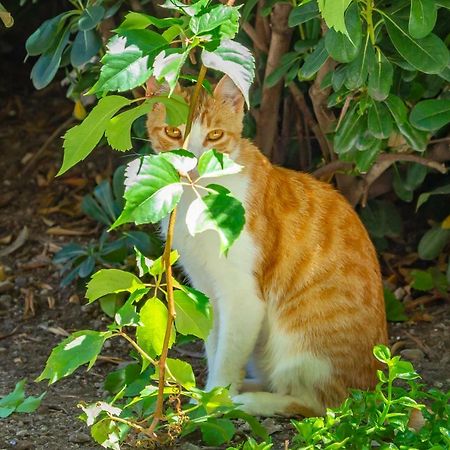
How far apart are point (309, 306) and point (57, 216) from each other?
206cm

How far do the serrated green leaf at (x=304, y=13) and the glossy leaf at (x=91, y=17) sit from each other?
0.73 metres

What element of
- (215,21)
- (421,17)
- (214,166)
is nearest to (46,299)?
(421,17)

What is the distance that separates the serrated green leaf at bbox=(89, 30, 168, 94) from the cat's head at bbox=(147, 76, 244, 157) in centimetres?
113

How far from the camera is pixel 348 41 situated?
3.09 meters

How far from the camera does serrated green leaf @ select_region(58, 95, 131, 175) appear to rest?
89.2 inches

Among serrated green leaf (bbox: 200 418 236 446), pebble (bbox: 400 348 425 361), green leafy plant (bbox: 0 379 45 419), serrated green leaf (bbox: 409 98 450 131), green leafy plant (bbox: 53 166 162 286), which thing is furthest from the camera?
green leafy plant (bbox: 53 166 162 286)

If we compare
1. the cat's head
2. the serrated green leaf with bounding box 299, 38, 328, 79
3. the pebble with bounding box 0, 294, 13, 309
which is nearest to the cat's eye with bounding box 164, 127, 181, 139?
the cat's head

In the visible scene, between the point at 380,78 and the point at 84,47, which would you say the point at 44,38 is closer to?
the point at 84,47

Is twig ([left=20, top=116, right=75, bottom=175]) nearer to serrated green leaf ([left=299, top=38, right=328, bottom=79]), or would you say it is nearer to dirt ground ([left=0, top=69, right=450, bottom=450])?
dirt ground ([left=0, top=69, right=450, bottom=450])

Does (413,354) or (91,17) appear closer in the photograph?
(91,17)

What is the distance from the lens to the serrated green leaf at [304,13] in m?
3.34

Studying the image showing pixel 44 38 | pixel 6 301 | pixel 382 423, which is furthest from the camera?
pixel 6 301

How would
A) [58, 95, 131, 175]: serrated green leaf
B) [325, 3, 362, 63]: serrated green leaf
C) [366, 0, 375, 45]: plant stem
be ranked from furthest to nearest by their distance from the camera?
[366, 0, 375, 45]: plant stem
[325, 3, 362, 63]: serrated green leaf
[58, 95, 131, 175]: serrated green leaf

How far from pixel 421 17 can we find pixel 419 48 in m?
0.19
